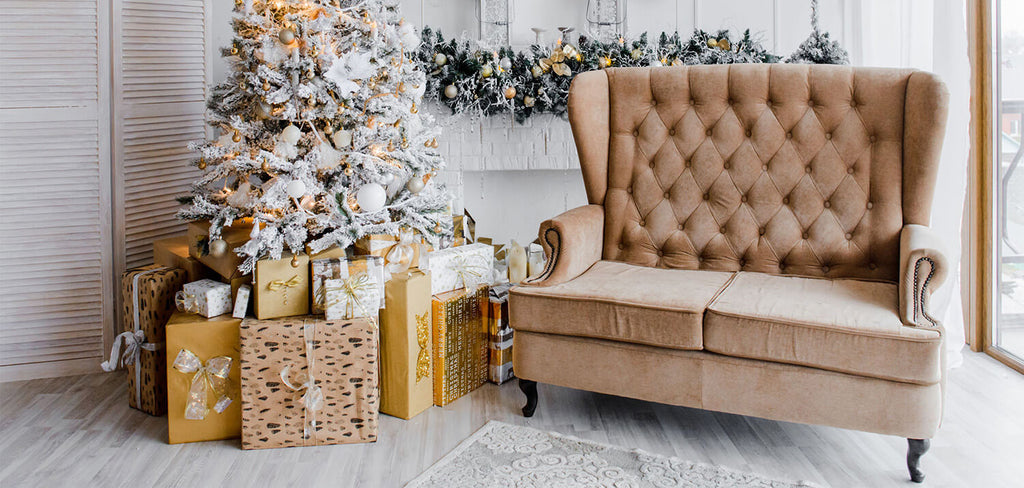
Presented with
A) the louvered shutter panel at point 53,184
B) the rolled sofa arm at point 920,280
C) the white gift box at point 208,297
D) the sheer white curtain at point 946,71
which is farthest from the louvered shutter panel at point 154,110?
the sheer white curtain at point 946,71

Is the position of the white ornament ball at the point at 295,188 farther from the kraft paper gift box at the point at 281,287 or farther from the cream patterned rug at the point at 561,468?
the cream patterned rug at the point at 561,468

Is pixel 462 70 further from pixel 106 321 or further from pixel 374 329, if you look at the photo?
pixel 106 321

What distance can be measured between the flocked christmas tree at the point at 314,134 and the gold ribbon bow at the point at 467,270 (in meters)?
0.17

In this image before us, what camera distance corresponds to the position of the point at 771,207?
2.58 m

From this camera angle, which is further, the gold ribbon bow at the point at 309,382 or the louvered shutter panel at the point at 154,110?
the louvered shutter panel at the point at 154,110

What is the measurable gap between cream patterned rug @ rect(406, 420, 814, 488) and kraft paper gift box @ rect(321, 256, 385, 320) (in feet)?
1.62

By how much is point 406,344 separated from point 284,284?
42 centimetres

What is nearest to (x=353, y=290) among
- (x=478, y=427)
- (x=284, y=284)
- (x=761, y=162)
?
(x=284, y=284)

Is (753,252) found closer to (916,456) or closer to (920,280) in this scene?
(920,280)

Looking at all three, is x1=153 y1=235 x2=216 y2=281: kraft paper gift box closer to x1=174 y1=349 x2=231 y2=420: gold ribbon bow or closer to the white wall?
x1=174 y1=349 x2=231 y2=420: gold ribbon bow

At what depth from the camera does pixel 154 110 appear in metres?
3.01

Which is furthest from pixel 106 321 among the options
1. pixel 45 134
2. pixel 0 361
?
pixel 45 134

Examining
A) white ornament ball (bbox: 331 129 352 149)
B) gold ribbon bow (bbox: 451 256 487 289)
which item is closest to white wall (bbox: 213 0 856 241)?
gold ribbon bow (bbox: 451 256 487 289)

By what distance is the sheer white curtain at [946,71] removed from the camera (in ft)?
8.99
